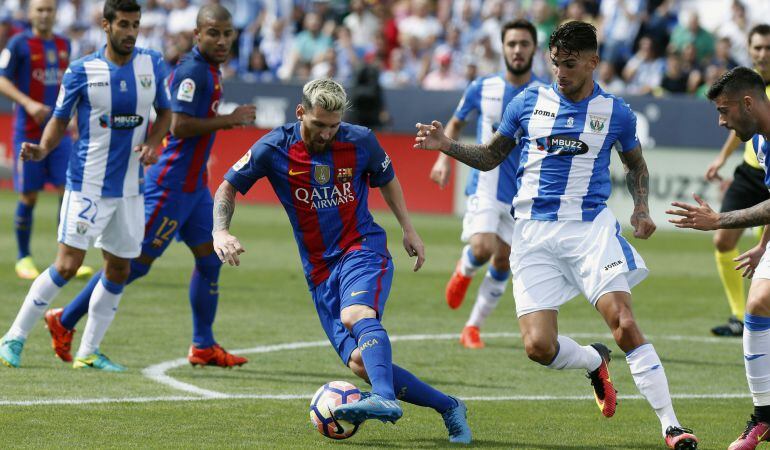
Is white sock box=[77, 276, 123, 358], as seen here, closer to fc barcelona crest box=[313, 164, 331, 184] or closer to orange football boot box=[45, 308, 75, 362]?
orange football boot box=[45, 308, 75, 362]

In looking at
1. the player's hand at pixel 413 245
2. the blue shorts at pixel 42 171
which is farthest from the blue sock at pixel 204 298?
the blue shorts at pixel 42 171

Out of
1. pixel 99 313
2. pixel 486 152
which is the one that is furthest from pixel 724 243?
pixel 99 313

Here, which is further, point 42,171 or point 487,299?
point 42,171

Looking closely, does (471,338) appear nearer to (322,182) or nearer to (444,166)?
(444,166)

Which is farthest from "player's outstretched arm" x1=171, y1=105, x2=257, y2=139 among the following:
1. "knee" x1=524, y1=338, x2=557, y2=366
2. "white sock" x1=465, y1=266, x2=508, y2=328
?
"knee" x1=524, y1=338, x2=557, y2=366

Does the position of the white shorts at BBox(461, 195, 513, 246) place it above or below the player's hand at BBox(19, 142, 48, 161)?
below

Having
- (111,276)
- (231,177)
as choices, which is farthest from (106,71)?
(231,177)

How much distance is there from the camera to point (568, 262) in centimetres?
740

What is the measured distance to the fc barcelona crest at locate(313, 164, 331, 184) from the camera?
720 cm

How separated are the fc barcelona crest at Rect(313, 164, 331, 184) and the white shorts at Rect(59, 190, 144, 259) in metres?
2.51

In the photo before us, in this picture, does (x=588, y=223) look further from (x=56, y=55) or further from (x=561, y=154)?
(x=56, y=55)

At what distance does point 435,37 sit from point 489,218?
48.1ft

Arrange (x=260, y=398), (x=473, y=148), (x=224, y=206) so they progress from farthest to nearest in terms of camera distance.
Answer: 1. (x=260, y=398)
2. (x=473, y=148)
3. (x=224, y=206)

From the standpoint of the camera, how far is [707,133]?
2111 cm
